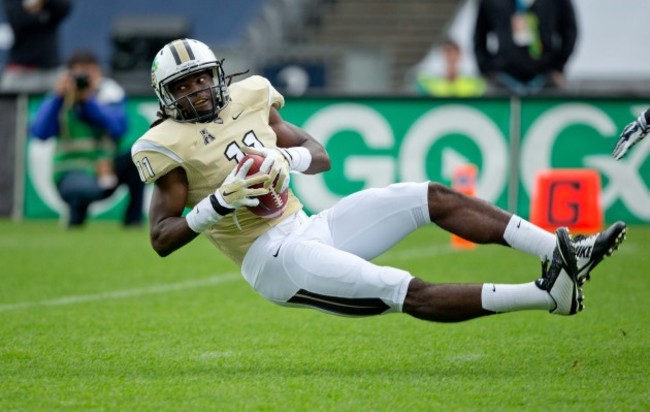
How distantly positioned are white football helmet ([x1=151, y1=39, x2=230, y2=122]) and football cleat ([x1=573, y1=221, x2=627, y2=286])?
1563 mm

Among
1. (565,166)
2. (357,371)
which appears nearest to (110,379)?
(357,371)

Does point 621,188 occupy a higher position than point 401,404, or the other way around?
point 401,404

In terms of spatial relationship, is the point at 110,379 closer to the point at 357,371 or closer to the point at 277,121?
the point at 357,371

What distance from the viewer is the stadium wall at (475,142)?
36.0ft

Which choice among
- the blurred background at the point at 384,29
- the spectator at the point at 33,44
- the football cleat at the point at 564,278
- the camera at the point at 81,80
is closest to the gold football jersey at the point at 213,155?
the football cleat at the point at 564,278

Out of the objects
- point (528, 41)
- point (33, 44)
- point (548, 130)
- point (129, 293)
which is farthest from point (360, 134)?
point (129, 293)

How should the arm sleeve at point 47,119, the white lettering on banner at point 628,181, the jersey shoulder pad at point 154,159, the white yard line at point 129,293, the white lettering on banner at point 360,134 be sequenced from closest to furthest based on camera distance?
the jersey shoulder pad at point 154,159
the white yard line at point 129,293
the arm sleeve at point 47,119
the white lettering on banner at point 628,181
the white lettering on banner at point 360,134

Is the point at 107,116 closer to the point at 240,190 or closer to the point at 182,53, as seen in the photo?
the point at 182,53

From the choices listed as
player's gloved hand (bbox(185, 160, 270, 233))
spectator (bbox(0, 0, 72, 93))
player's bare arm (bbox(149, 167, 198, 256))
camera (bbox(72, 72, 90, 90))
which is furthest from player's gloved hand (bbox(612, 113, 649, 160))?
spectator (bbox(0, 0, 72, 93))

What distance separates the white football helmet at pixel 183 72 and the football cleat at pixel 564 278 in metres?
1.51

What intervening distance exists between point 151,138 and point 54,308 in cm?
197

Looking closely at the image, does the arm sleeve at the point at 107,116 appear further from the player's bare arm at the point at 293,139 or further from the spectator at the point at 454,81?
the player's bare arm at the point at 293,139

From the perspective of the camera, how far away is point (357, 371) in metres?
4.75

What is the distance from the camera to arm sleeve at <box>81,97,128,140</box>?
34.5ft
